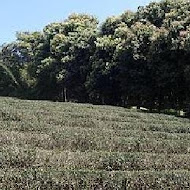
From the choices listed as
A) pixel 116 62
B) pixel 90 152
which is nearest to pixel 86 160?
pixel 90 152

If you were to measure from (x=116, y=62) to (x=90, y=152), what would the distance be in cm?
2292

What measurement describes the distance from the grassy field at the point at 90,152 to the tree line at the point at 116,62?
26.9ft

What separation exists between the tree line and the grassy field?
323 inches

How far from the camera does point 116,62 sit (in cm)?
3853

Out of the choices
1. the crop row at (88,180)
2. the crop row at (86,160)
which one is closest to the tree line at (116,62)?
the crop row at (86,160)

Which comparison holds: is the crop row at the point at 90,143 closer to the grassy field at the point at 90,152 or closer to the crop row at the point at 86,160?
the grassy field at the point at 90,152

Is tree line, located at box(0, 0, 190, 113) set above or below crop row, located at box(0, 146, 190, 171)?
above

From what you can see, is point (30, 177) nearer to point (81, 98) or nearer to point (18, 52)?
point (81, 98)

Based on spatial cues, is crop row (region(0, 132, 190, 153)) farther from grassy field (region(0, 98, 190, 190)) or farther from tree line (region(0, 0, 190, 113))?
tree line (region(0, 0, 190, 113))

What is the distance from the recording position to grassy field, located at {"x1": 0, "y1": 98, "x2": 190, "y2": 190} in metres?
12.9

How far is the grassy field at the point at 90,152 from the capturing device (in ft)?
42.3

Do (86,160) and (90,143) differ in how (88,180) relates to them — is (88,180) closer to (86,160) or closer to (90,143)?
(86,160)

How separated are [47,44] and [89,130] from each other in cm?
3857

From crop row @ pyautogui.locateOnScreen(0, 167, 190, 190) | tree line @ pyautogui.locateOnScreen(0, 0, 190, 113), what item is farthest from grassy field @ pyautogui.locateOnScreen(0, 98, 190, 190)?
tree line @ pyautogui.locateOnScreen(0, 0, 190, 113)
